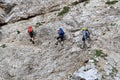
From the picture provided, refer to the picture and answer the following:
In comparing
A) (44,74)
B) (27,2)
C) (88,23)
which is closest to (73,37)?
(88,23)

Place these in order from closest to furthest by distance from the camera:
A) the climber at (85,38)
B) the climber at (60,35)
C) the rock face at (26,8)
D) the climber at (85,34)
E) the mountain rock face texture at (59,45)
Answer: the mountain rock face texture at (59,45) < the climber at (85,38) < the climber at (85,34) < the climber at (60,35) < the rock face at (26,8)

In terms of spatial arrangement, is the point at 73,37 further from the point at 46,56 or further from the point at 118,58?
the point at 118,58

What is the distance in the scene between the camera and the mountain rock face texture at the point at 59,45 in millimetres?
29359

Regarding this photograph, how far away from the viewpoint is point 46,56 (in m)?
32.5

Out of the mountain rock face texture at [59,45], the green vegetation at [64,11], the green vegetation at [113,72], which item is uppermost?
the green vegetation at [64,11]

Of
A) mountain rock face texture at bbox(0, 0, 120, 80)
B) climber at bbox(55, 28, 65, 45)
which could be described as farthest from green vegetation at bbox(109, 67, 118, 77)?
climber at bbox(55, 28, 65, 45)

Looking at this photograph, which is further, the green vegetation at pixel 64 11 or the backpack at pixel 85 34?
the green vegetation at pixel 64 11

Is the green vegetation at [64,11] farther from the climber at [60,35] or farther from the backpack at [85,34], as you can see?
the backpack at [85,34]

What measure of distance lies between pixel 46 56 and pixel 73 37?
407 cm

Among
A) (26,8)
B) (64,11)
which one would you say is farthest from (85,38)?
(26,8)

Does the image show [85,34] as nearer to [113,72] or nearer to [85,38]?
[85,38]

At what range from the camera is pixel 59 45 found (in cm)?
3350

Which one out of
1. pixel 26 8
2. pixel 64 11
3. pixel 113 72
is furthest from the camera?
pixel 26 8

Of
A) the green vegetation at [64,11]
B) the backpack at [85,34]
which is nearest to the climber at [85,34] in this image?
the backpack at [85,34]
